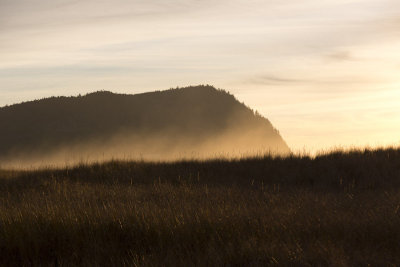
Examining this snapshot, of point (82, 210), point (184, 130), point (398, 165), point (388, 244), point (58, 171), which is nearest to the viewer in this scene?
point (388, 244)

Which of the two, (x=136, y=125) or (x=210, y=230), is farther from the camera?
(x=136, y=125)

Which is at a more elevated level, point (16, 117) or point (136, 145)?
point (16, 117)

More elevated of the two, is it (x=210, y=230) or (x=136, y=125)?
(x=136, y=125)

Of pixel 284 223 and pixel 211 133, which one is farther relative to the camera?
pixel 211 133

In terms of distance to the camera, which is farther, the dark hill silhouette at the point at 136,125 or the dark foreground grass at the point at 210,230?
the dark hill silhouette at the point at 136,125

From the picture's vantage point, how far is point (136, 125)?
354ft

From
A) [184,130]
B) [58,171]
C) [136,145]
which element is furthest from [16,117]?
[58,171]

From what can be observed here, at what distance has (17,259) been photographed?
305 inches

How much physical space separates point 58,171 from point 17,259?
10.1 meters

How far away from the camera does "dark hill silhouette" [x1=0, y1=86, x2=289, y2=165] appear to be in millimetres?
98062

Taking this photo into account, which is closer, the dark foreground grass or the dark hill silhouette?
the dark foreground grass

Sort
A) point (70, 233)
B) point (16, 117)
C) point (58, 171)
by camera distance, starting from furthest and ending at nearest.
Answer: point (16, 117) < point (58, 171) < point (70, 233)

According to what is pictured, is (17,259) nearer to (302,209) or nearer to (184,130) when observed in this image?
(302,209)

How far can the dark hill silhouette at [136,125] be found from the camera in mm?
98062
